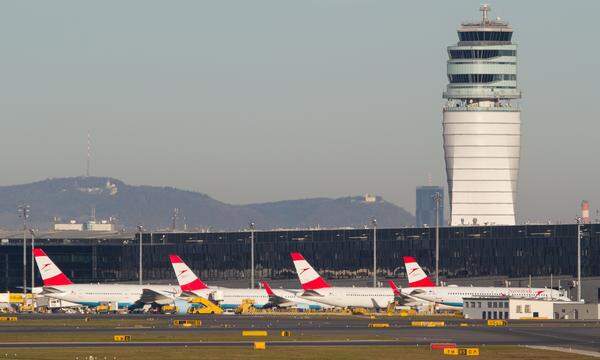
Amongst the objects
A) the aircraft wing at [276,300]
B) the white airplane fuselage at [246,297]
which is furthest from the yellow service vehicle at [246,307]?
the aircraft wing at [276,300]

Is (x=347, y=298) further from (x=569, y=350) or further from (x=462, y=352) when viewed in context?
(x=462, y=352)

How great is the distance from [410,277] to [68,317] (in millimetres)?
46663

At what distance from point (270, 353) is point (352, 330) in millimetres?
29618

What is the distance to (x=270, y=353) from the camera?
10150cm

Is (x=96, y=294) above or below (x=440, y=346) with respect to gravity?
above

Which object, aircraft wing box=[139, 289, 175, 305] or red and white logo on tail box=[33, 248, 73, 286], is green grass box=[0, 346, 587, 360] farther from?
red and white logo on tail box=[33, 248, 73, 286]

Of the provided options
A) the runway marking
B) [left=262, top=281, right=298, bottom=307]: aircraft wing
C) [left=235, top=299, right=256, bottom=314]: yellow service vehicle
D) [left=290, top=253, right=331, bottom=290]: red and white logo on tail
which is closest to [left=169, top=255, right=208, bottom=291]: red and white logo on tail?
[left=235, top=299, right=256, bottom=314]: yellow service vehicle

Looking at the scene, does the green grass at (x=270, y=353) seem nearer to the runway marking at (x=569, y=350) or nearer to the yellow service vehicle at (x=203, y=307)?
the runway marking at (x=569, y=350)

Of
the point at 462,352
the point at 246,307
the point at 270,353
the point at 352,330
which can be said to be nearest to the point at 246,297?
the point at 246,307

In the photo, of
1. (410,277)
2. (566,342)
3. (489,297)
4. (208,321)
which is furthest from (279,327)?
(410,277)

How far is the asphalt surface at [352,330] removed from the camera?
11256 cm

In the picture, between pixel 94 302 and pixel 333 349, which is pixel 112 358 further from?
pixel 94 302

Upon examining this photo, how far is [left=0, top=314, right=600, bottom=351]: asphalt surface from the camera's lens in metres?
113

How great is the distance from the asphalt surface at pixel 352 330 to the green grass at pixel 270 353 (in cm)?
509
